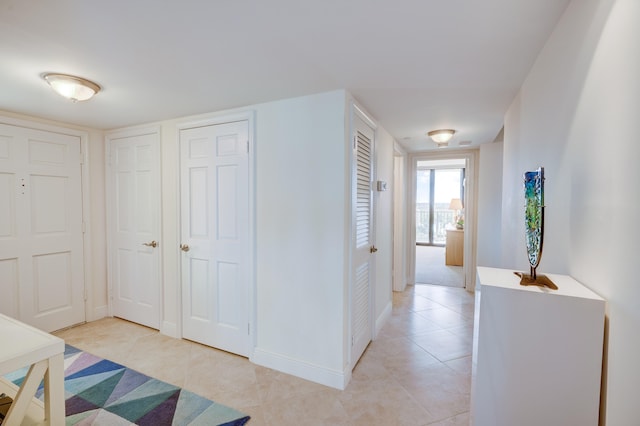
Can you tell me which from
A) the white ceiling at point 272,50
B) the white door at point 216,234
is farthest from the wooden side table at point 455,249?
the white door at point 216,234

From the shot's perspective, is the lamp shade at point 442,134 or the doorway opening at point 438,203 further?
the doorway opening at point 438,203

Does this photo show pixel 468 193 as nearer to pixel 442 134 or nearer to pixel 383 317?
pixel 442 134

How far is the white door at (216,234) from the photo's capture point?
8.59 feet

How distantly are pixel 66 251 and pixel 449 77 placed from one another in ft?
13.3

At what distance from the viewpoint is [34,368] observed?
1314mm

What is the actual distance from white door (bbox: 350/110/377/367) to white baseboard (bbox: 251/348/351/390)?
0.78 ft

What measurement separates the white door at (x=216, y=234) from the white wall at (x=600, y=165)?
211 cm

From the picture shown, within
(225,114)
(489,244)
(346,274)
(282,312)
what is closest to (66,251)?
(225,114)

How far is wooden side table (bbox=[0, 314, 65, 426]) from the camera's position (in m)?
1.24

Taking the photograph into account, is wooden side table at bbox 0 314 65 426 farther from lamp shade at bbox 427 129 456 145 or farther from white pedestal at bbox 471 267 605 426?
lamp shade at bbox 427 129 456 145

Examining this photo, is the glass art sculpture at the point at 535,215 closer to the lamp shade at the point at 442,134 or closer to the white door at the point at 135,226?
the lamp shade at the point at 442,134

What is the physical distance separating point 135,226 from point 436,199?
8428 millimetres

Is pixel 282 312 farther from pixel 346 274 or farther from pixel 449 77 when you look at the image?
pixel 449 77

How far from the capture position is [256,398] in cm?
209
